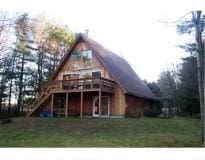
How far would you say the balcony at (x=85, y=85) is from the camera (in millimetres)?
6400

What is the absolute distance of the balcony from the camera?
6400mm

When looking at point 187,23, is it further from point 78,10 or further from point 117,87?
point 117,87

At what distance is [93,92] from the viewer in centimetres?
695

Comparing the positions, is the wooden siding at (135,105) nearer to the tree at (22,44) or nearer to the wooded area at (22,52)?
the wooded area at (22,52)

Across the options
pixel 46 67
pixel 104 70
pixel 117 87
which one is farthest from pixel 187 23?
pixel 117 87

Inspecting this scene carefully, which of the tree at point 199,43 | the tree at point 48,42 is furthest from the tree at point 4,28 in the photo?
the tree at point 199,43

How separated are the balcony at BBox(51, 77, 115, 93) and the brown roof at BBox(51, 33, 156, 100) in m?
0.41

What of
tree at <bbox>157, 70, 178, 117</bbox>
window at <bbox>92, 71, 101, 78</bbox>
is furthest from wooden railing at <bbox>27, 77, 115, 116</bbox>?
tree at <bbox>157, 70, 178, 117</bbox>

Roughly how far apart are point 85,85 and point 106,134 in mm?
3117

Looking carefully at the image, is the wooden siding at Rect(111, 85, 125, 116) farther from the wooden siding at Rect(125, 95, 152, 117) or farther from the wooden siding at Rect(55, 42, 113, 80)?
the wooden siding at Rect(55, 42, 113, 80)

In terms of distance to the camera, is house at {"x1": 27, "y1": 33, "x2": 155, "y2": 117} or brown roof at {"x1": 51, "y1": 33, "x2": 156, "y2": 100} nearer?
brown roof at {"x1": 51, "y1": 33, "x2": 156, "y2": 100}

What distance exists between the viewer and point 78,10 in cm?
354

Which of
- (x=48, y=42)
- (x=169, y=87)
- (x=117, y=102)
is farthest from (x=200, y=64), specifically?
(x=117, y=102)

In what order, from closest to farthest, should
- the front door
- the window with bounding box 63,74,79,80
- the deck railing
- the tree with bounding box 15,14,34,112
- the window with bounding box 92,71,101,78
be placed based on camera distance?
the tree with bounding box 15,14,34,112 → the window with bounding box 92,71,101,78 → the window with bounding box 63,74,79,80 → the deck railing → the front door
